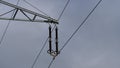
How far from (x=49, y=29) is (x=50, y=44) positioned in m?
0.93

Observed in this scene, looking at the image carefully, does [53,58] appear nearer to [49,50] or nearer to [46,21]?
[49,50]

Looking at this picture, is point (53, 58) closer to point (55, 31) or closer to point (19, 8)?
point (55, 31)

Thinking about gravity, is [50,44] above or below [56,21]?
below

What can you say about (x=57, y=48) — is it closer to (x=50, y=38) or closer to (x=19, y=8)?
(x=50, y=38)

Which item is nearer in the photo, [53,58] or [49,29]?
[53,58]

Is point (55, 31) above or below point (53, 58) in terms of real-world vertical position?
above

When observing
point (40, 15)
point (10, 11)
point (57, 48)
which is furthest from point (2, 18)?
point (57, 48)

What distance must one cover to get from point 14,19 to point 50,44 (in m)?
2.45

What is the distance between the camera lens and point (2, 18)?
61.1ft

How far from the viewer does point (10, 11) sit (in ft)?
62.5

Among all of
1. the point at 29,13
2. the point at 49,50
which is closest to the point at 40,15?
the point at 29,13

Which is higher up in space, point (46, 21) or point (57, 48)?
point (46, 21)

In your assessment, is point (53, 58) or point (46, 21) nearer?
point (53, 58)

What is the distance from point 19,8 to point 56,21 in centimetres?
231
